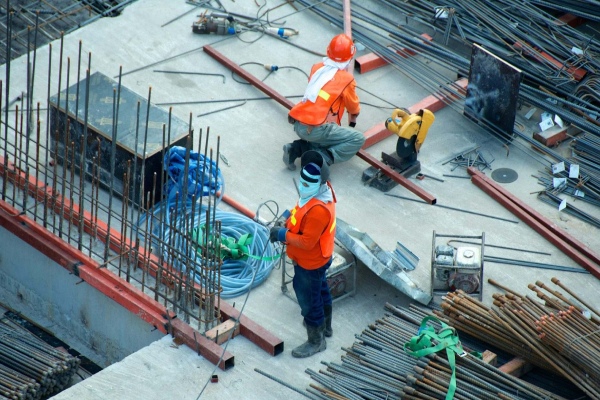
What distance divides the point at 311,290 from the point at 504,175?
4.11 meters

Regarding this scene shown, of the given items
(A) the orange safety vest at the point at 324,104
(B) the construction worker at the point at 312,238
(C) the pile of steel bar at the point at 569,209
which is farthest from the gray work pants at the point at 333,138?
(B) the construction worker at the point at 312,238

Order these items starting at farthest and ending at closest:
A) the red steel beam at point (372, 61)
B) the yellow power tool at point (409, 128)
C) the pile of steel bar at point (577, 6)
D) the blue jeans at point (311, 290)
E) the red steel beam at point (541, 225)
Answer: the pile of steel bar at point (577, 6), the red steel beam at point (372, 61), the yellow power tool at point (409, 128), the red steel beam at point (541, 225), the blue jeans at point (311, 290)

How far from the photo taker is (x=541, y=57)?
1644 cm

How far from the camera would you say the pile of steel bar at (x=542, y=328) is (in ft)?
37.9

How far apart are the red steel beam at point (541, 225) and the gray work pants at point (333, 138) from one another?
1.49 metres

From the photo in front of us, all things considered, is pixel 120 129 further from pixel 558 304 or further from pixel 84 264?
pixel 558 304

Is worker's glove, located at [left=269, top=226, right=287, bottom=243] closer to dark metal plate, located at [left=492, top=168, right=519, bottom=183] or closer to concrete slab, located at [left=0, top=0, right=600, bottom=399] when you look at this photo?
concrete slab, located at [left=0, top=0, right=600, bottom=399]

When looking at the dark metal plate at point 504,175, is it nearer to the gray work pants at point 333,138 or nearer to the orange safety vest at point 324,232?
the gray work pants at point 333,138

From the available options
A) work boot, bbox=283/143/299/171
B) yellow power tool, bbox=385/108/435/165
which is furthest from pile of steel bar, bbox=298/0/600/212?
work boot, bbox=283/143/299/171

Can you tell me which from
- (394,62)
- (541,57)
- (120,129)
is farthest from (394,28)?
(120,129)

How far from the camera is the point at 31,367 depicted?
42.0 ft

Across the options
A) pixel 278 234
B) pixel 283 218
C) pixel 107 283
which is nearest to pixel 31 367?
pixel 107 283

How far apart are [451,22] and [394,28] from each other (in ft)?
3.06

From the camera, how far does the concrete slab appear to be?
1233cm
